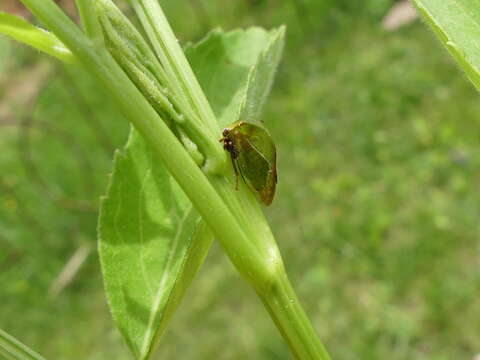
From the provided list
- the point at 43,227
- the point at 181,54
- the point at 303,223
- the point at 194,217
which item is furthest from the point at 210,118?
the point at 43,227

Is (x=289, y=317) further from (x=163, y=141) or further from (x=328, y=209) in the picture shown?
(x=328, y=209)

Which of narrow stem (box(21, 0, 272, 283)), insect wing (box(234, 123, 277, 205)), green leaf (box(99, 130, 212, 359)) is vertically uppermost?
narrow stem (box(21, 0, 272, 283))

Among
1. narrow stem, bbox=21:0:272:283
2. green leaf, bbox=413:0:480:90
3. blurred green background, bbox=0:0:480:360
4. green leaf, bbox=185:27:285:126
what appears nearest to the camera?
narrow stem, bbox=21:0:272:283

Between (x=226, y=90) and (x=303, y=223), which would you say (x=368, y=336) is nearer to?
(x=303, y=223)

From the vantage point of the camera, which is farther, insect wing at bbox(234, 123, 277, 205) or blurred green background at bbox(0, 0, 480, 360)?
blurred green background at bbox(0, 0, 480, 360)

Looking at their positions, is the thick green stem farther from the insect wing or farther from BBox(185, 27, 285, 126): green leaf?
BBox(185, 27, 285, 126): green leaf

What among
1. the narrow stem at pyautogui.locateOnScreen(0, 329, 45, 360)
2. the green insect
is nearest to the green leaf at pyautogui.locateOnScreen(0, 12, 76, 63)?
the green insect

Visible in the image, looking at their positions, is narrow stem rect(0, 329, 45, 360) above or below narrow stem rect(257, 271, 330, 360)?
above

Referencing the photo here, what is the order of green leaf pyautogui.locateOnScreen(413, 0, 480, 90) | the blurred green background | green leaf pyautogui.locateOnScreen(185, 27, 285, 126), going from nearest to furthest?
1. green leaf pyautogui.locateOnScreen(413, 0, 480, 90)
2. green leaf pyautogui.locateOnScreen(185, 27, 285, 126)
3. the blurred green background
